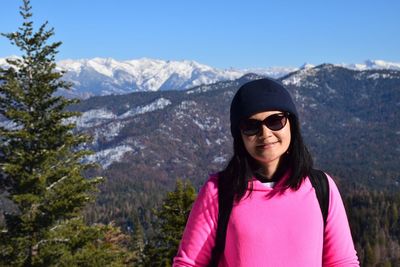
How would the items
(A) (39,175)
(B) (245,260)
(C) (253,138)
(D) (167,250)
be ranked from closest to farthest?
(B) (245,260)
(C) (253,138)
(A) (39,175)
(D) (167,250)

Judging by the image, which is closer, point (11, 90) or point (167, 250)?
point (11, 90)

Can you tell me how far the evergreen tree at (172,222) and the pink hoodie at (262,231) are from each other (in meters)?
22.2

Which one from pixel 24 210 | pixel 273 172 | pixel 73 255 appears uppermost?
pixel 273 172

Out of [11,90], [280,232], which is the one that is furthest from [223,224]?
[11,90]

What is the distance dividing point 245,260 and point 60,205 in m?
17.1

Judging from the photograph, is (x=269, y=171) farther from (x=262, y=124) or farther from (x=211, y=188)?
(x=211, y=188)

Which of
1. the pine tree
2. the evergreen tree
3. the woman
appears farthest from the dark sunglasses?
the evergreen tree

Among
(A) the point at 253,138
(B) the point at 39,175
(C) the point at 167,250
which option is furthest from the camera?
(C) the point at 167,250

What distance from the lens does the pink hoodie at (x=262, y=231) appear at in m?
3.86

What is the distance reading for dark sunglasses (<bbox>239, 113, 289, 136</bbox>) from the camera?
4.07 m

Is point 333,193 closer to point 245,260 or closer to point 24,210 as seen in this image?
point 245,260

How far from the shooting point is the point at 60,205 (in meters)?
19.8

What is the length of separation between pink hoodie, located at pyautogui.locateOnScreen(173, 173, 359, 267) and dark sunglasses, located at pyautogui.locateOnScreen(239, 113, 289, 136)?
1.40ft

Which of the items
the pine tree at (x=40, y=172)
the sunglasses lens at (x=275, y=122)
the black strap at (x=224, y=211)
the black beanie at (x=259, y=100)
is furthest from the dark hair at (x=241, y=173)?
the pine tree at (x=40, y=172)
